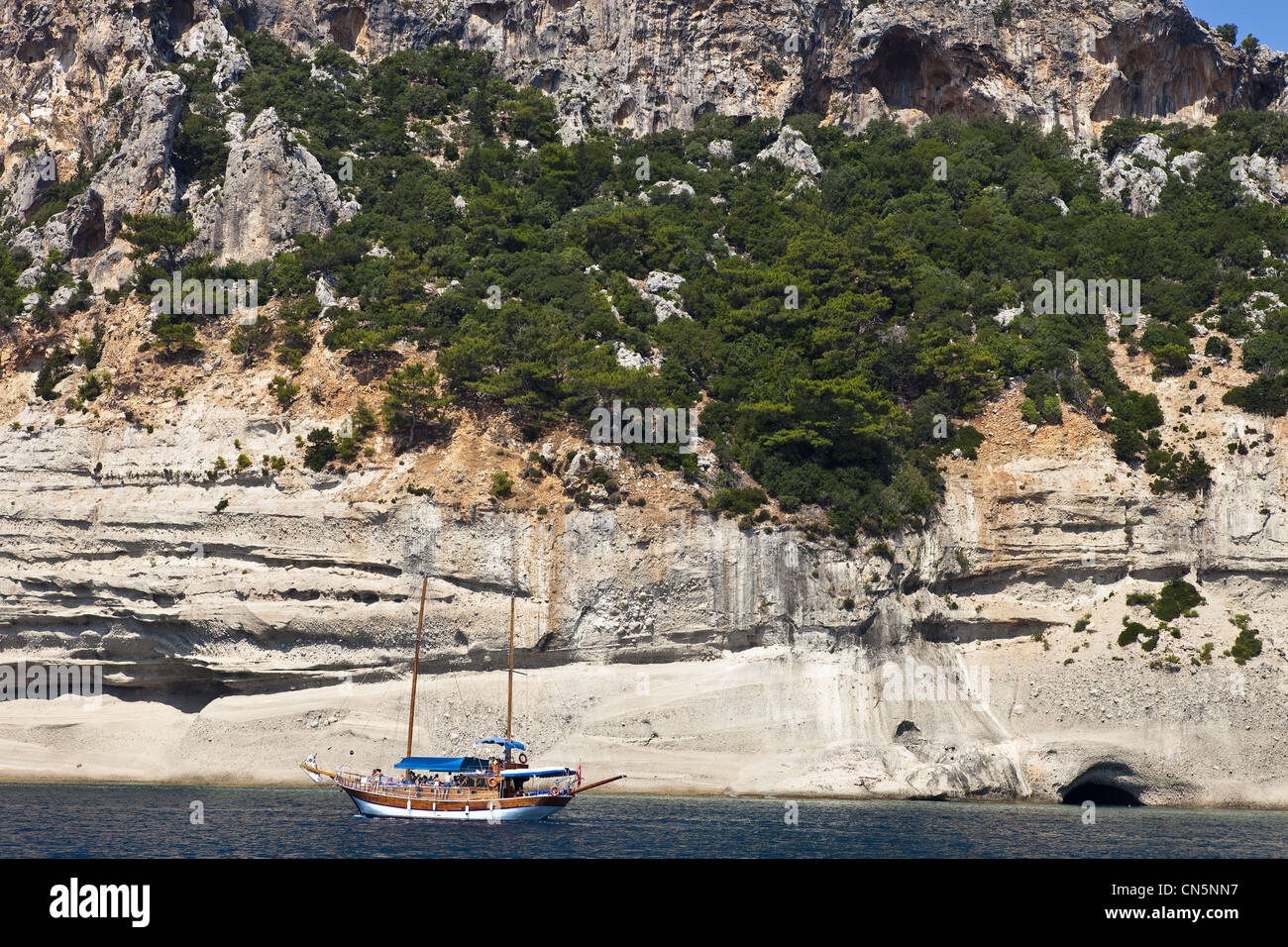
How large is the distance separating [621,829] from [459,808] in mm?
7961

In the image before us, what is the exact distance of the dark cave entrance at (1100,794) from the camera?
174ft

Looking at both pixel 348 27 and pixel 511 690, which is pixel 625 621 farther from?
pixel 348 27

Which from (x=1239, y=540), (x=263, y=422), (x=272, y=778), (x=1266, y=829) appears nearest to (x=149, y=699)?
(x=272, y=778)

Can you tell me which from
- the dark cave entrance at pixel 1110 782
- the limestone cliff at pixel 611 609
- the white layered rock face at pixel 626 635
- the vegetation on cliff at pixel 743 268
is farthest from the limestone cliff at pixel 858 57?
the dark cave entrance at pixel 1110 782

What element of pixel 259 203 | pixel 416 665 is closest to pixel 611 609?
pixel 416 665

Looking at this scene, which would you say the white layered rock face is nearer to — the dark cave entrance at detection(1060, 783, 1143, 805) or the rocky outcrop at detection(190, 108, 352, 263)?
the dark cave entrance at detection(1060, 783, 1143, 805)

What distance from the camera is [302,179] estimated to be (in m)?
69.2

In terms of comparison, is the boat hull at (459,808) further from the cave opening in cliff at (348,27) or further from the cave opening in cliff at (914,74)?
the cave opening in cliff at (348,27)

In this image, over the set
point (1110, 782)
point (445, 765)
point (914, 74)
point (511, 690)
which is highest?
point (914, 74)

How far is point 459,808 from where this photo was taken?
43.0 m

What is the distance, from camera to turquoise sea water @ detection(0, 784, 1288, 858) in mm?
32531

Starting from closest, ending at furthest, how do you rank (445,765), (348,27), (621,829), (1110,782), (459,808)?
1. (621,829)
2. (459,808)
3. (445,765)
4. (1110,782)
5. (348,27)

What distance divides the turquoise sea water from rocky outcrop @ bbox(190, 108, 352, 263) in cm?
3112

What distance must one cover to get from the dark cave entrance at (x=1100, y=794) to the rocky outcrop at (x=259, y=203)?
159 feet
